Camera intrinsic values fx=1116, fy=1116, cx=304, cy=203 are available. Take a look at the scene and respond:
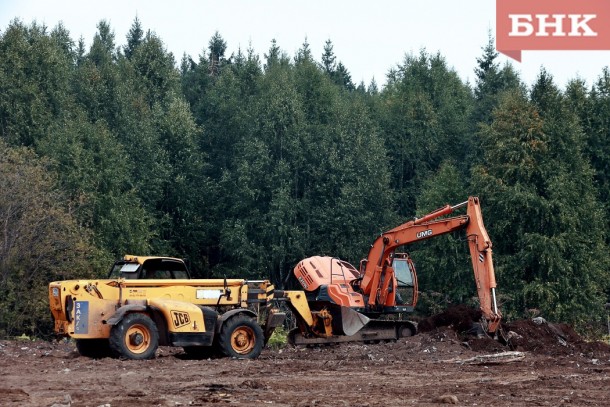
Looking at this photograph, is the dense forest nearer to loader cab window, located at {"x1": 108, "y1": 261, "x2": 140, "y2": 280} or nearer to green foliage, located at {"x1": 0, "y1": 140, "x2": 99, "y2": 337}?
green foliage, located at {"x1": 0, "y1": 140, "x2": 99, "y2": 337}

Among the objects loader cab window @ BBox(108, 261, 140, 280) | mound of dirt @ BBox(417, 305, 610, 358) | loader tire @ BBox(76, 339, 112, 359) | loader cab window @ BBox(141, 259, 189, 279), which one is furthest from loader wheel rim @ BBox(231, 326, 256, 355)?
mound of dirt @ BBox(417, 305, 610, 358)

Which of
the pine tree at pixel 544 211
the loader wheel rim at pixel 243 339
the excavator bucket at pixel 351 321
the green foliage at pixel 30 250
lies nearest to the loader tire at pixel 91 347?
the loader wheel rim at pixel 243 339

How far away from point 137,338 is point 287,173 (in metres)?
32.7

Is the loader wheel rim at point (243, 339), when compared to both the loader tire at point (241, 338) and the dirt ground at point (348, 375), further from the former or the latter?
the dirt ground at point (348, 375)

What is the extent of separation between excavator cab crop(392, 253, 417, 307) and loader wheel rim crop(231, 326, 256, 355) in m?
7.55

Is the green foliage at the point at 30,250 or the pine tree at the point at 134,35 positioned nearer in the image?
the green foliage at the point at 30,250

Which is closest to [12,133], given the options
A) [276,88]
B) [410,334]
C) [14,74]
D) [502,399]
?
[14,74]

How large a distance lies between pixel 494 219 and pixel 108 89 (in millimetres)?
26371

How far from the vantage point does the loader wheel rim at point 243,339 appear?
25.4 meters

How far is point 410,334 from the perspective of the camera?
31.5m

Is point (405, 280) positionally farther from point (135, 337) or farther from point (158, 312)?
point (135, 337)

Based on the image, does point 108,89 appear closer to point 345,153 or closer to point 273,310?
point 345,153

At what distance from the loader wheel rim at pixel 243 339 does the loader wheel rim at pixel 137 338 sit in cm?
213

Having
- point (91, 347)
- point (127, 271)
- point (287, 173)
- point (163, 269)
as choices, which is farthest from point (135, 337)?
A: point (287, 173)
